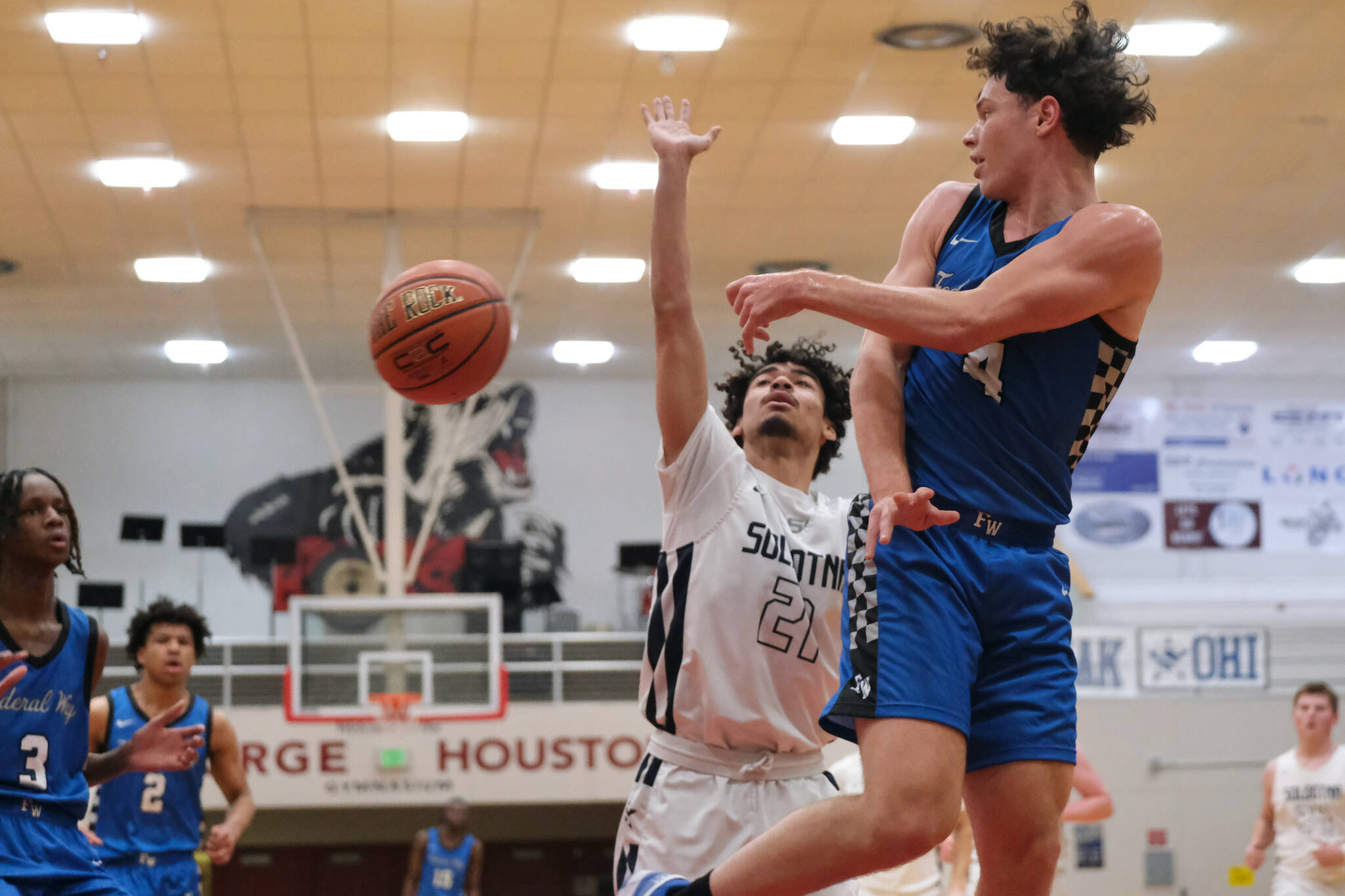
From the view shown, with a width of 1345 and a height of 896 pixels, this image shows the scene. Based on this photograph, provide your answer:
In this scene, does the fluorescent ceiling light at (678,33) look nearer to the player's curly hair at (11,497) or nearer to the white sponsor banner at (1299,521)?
the player's curly hair at (11,497)

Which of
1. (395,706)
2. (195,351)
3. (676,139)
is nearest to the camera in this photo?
(676,139)

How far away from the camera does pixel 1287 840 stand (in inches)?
376

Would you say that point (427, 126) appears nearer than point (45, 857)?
No

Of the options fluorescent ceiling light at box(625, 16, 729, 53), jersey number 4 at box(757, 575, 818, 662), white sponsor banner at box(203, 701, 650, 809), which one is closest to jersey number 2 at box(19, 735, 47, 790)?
jersey number 4 at box(757, 575, 818, 662)

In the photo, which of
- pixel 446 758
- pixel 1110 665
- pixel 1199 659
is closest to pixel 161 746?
pixel 446 758

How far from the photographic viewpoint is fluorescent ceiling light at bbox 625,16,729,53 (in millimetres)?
9891

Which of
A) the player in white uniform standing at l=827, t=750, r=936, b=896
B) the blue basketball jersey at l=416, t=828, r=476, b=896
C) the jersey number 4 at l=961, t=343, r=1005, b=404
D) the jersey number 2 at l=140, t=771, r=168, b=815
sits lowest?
the blue basketball jersey at l=416, t=828, r=476, b=896

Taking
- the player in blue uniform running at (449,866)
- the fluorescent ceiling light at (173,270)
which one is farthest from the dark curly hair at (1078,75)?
the fluorescent ceiling light at (173,270)

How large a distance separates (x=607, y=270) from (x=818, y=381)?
11.3m

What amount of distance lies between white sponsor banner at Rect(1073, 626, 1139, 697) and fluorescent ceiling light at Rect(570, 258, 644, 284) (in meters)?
6.23

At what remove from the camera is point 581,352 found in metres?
19.8

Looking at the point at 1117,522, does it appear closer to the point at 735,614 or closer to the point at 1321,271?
the point at 1321,271

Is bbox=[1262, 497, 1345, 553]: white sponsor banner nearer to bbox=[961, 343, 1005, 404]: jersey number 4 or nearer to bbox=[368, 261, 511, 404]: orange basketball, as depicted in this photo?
bbox=[368, 261, 511, 404]: orange basketball

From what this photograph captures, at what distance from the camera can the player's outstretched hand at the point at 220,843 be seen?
19.0ft
